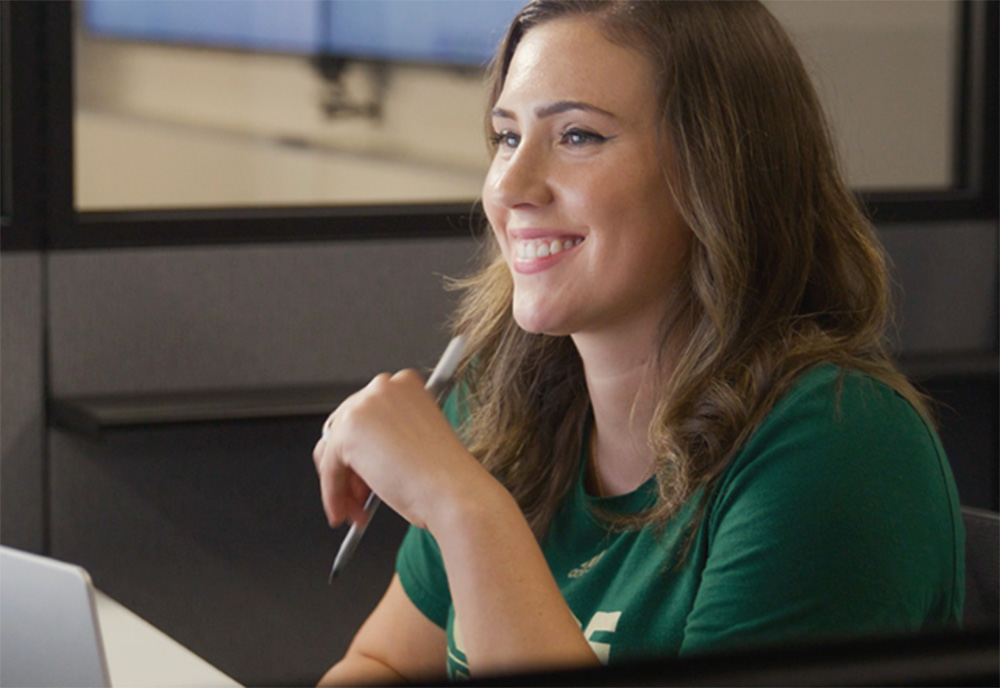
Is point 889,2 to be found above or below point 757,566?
above

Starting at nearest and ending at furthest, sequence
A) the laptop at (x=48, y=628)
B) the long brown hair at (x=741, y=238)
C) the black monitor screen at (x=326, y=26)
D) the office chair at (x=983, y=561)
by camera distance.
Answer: the laptop at (x=48, y=628), the long brown hair at (x=741, y=238), the office chair at (x=983, y=561), the black monitor screen at (x=326, y=26)

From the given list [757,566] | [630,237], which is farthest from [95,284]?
[757,566]

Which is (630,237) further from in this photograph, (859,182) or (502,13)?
(859,182)

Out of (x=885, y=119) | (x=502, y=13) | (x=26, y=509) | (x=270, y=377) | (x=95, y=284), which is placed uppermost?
(x=502, y=13)

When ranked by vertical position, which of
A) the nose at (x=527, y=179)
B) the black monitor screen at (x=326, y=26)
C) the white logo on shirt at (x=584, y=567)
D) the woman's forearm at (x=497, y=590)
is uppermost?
the black monitor screen at (x=326, y=26)

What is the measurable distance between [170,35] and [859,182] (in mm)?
992

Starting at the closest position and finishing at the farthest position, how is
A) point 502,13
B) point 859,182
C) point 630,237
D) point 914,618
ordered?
point 914,618
point 630,237
point 502,13
point 859,182

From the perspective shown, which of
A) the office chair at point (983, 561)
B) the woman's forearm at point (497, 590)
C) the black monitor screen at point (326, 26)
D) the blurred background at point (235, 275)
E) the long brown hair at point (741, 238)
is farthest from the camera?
the black monitor screen at point (326, 26)

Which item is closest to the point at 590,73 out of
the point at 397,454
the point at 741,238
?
the point at 741,238

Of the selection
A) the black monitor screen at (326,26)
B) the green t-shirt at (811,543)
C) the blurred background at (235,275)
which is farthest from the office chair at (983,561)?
the black monitor screen at (326,26)

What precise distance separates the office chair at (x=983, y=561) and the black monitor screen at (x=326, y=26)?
0.95m

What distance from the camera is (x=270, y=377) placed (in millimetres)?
1548

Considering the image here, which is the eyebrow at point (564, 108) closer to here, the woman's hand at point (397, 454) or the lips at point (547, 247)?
the lips at point (547, 247)

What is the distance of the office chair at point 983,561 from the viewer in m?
0.82
